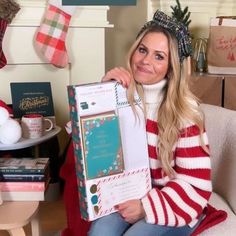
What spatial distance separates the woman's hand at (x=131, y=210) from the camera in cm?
115

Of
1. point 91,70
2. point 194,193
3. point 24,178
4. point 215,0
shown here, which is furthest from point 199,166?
point 215,0

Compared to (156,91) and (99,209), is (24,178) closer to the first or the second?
(99,209)

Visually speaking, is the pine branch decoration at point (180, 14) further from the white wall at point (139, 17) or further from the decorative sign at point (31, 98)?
the decorative sign at point (31, 98)

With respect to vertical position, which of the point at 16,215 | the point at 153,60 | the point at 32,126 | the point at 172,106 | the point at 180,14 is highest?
the point at 180,14

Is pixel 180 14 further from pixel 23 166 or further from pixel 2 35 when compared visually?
pixel 23 166

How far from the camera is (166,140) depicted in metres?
1.18

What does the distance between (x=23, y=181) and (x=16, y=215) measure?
13 cm

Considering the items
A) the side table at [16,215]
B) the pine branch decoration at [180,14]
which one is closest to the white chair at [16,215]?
the side table at [16,215]

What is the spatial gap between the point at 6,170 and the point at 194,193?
22.1 inches

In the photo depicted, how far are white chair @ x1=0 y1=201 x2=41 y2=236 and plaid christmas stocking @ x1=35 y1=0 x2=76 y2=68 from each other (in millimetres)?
732

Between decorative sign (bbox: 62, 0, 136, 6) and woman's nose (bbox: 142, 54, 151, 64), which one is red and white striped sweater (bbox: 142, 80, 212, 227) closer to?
woman's nose (bbox: 142, 54, 151, 64)

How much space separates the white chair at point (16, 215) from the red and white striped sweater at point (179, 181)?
32 centimetres

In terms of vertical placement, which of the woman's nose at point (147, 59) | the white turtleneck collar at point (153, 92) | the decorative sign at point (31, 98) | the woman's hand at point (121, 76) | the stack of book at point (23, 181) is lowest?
the stack of book at point (23, 181)

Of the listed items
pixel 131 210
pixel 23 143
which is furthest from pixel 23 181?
pixel 131 210
